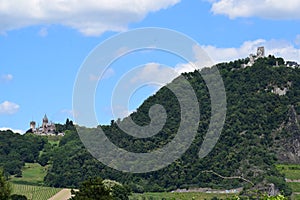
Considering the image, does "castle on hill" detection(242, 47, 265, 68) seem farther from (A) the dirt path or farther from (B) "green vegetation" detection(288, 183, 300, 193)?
(A) the dirt path

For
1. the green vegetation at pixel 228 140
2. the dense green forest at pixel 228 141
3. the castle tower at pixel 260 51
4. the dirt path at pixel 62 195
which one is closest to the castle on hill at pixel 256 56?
the castle tower at pixel 260 51

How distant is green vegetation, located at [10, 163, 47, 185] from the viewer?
123 metres

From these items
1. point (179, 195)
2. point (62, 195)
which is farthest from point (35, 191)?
point (179, 195)

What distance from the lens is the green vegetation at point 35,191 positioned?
103 metres

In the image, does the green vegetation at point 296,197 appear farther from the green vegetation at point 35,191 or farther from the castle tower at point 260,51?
the castle tower at point 260,51

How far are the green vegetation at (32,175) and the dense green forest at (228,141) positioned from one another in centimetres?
197

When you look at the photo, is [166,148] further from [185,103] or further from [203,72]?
[203,72]

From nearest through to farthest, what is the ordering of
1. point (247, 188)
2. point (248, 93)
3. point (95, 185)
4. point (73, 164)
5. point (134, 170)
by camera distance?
point (95, 185) < point (247, 188) < point (134, 170) < point (73, 164) < point (248, 93)

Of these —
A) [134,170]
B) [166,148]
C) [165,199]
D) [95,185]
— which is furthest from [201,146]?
[95,185]

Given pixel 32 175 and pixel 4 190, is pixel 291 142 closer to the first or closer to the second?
pixel 32 175

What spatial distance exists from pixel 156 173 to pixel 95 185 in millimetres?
78620

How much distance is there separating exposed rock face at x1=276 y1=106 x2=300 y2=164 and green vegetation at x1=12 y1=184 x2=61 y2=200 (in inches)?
1496

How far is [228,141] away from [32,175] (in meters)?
34.2

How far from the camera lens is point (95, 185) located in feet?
133
